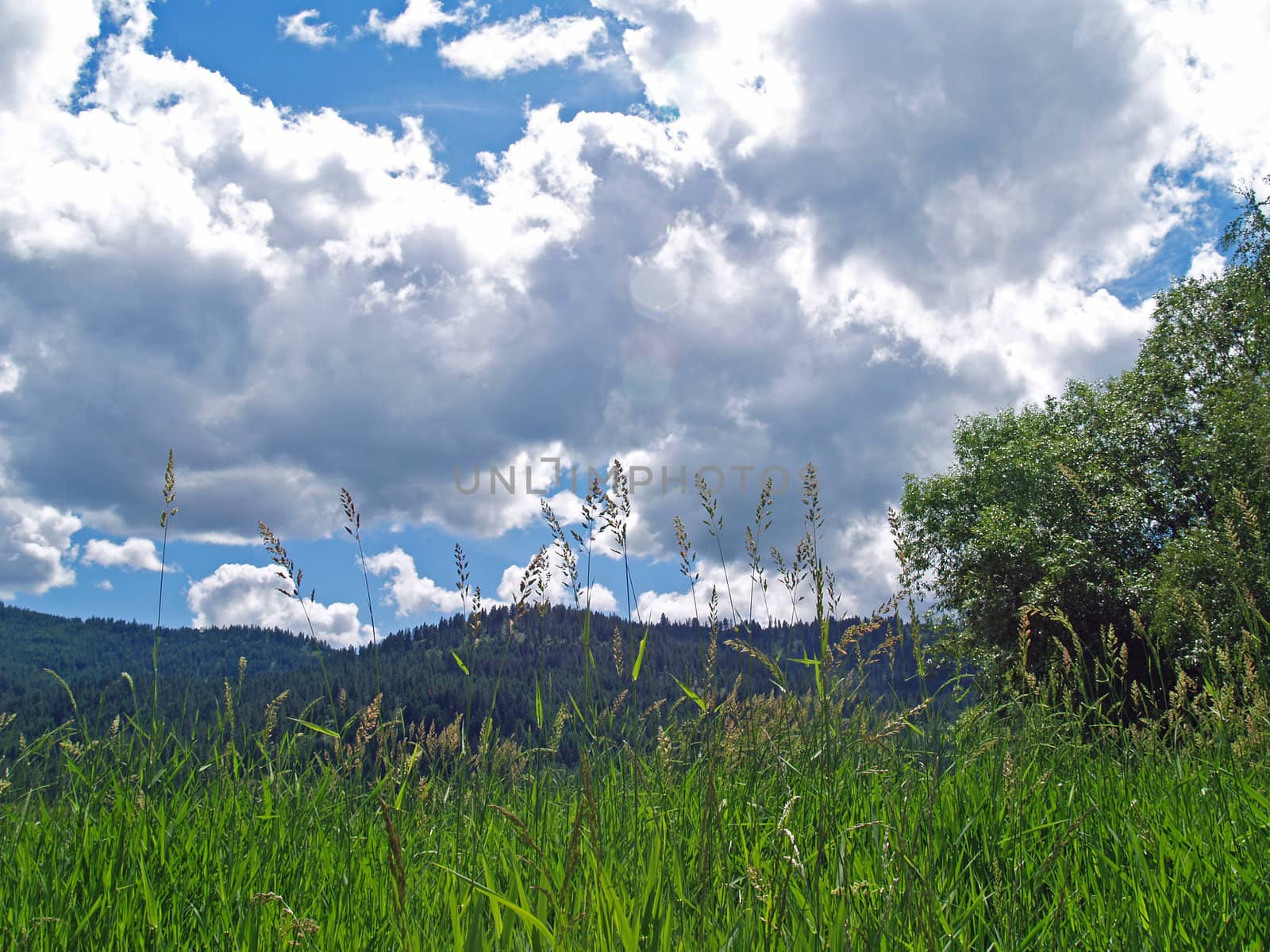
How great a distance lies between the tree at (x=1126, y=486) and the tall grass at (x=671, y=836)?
22598 millimetres

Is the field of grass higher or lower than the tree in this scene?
lower

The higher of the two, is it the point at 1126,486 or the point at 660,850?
the point at 1126,486

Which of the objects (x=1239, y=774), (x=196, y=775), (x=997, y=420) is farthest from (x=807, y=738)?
(x=997, y=420)

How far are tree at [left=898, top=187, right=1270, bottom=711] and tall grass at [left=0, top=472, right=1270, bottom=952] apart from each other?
22.6m

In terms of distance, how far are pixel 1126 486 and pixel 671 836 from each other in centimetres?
2982

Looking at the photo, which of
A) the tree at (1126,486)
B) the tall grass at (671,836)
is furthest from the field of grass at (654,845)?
the tree at (1126,486)

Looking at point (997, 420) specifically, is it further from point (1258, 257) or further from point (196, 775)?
point (196, 775)

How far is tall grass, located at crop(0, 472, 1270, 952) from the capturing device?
196 centimetres

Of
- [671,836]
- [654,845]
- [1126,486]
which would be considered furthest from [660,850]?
[1126,486]

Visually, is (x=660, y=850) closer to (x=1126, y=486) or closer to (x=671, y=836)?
(x=671, y=836)

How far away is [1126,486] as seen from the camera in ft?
88.8

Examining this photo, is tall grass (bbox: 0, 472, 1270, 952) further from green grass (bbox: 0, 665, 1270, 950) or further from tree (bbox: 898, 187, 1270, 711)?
tree (bbox: 898, 187, 1270, 711)

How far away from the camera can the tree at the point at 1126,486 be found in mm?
24484

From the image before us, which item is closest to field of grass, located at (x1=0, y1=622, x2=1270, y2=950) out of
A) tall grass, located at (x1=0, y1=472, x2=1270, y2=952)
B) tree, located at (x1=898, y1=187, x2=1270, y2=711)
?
tall grass, located at (x1=0, y1=472, x2=1270, y2=952)
